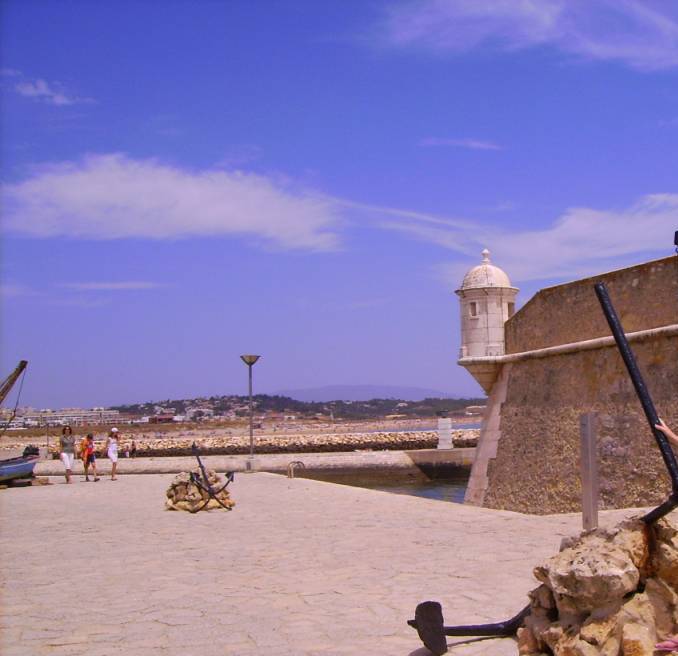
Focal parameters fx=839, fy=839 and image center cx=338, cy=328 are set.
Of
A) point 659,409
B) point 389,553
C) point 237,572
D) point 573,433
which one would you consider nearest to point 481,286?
point 573,433

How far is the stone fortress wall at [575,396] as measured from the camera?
33.5ft

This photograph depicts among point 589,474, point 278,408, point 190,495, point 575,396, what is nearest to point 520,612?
point 589,474

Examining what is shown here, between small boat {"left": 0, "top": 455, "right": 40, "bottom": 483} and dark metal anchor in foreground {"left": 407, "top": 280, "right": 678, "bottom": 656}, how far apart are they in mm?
15018

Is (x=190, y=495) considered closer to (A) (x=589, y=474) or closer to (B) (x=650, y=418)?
(A) (x=589, y=474)

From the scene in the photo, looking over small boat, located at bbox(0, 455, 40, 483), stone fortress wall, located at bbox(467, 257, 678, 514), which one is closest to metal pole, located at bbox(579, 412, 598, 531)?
stone fortress wall, located at bbox(467, 257, 678, 514)

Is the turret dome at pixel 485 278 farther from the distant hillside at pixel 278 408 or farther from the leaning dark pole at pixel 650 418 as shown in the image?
the distant hillside at pixel 278 408

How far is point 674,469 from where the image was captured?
351 centimetres

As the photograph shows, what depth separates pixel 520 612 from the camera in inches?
165

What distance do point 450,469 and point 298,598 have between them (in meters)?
26.0

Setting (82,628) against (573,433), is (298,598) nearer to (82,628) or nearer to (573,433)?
(82,628)

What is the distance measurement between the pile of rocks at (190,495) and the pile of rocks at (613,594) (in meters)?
7.80

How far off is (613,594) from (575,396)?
8.58 meters

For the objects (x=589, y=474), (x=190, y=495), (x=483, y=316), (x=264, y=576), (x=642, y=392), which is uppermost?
(x=483, y=316)

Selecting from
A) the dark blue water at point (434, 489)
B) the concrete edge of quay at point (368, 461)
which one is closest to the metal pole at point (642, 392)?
the dark blue water at point (434, 489)
